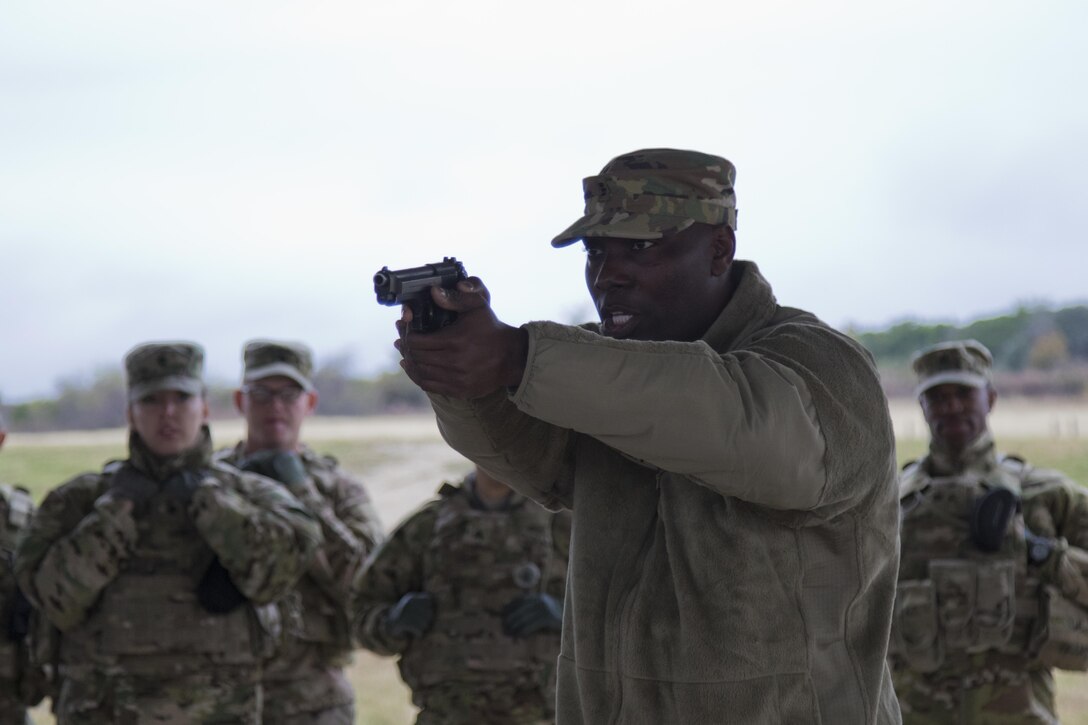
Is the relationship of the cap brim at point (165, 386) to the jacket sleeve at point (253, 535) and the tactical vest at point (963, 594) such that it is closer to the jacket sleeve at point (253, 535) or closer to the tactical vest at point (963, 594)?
the jacket sleeve at point (253, 535)

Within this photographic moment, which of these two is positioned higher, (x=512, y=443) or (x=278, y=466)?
(x=512, y=443)

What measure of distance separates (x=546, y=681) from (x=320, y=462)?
206 cm

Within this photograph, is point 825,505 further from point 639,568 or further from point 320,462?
point 320,462

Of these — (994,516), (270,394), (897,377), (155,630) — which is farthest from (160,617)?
(897,377)

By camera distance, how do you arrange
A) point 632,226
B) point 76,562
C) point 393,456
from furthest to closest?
1. point 393,456
2. point 76,562
3. point 632,226

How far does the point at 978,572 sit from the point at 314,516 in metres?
3.03

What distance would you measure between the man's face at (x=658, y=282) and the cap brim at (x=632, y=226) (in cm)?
3

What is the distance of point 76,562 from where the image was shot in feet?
17.3

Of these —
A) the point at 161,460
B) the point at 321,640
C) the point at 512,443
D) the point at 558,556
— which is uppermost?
the point at 512,443

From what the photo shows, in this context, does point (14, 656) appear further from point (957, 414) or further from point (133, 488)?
point (957, 414)

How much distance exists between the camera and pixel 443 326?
7.25ft

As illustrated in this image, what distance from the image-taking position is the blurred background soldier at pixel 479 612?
218 inches

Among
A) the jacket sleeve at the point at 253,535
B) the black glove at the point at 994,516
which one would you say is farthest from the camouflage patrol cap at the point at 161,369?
the black glove at the point at 994,516

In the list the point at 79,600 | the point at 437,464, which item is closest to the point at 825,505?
the point at 79,600
